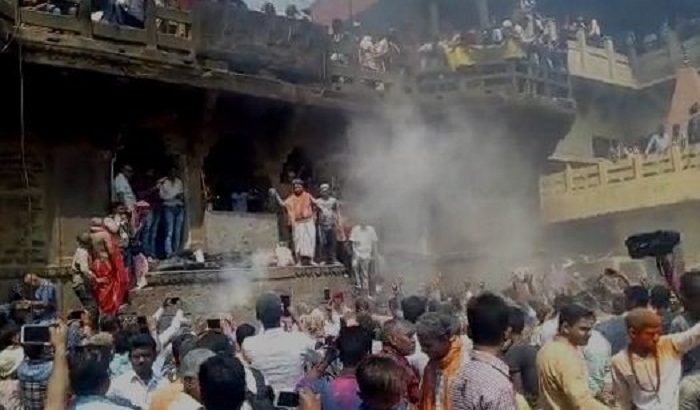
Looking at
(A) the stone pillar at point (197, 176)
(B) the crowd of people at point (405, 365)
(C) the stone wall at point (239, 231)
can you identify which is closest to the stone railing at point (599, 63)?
(C) the stone wall at point (239, 231)

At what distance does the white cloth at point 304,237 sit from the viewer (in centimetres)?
1488

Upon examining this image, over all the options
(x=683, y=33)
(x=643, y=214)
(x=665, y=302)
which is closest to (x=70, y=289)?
(x=665, y=302)

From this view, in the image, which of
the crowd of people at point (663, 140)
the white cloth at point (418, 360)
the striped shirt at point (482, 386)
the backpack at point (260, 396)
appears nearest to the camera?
the striped shirt at point (482, 386)

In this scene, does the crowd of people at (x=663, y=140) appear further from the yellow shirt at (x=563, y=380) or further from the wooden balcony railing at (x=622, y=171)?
the yellow shirt at (x=563, y=380)

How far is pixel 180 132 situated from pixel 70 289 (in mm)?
3281

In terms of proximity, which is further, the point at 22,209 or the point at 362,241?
the point at 362,241

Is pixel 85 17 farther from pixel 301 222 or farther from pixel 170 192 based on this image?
pixel 301 222

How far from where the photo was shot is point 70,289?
13.2 metres

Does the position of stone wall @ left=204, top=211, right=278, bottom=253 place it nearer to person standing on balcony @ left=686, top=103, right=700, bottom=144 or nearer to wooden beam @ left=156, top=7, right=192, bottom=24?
wooden beam @ left=156, top=7, right=192, bottom=24

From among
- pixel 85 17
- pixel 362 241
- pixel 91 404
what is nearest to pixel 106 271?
pixel 85 17

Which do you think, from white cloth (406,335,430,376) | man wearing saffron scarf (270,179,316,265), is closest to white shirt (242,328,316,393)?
white cloth (406,335,430,376)

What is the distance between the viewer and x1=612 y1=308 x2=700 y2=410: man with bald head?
14.6ft

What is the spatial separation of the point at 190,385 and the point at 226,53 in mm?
11285

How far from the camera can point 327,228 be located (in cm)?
1525
